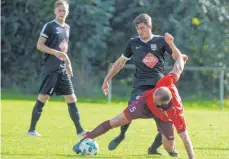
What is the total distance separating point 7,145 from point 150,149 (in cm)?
204

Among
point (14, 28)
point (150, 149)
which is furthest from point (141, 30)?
point (14, 28)

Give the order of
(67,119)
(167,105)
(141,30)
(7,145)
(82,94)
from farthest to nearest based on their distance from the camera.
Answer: (82,94)
(67,119)
(7,145)
(141,30)
(167,105)

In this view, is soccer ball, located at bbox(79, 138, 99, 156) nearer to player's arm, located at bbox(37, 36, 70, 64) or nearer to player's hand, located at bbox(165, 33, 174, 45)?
player's hand, located at bbox(165, 33, 174, 45)

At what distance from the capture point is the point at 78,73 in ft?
90.7

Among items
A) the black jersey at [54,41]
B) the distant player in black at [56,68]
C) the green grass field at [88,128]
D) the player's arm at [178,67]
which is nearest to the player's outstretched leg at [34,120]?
the distant player in black at [56,68]

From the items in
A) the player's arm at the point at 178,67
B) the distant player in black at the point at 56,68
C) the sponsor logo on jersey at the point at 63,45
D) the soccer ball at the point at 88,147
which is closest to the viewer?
the player's arm at the point at 178,67

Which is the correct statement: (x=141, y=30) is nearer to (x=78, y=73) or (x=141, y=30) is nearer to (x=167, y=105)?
(x=167, y=105)

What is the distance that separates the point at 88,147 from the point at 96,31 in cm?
1924

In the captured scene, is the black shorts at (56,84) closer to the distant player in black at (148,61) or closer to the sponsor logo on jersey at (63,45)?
the sponsor logo on jersey at (63,45)

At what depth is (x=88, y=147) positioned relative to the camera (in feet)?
30.4

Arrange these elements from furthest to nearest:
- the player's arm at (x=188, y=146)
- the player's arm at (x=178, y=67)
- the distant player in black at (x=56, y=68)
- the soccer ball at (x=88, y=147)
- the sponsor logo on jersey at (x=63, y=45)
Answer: the sponsor logo on jersey at (x=63, y=45) → the distant player in black at (x=56, y=68) → the soccer ball at (x=88, y=147) → the player's arm at (x=178, y=67) → the player's arm at (x=188, y=146)

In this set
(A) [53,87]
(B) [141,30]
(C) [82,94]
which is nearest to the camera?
(B) [141,30]

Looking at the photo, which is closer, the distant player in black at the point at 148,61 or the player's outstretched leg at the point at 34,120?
the distant player in black at the point at 148,61

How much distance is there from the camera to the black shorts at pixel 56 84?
1205 cm
